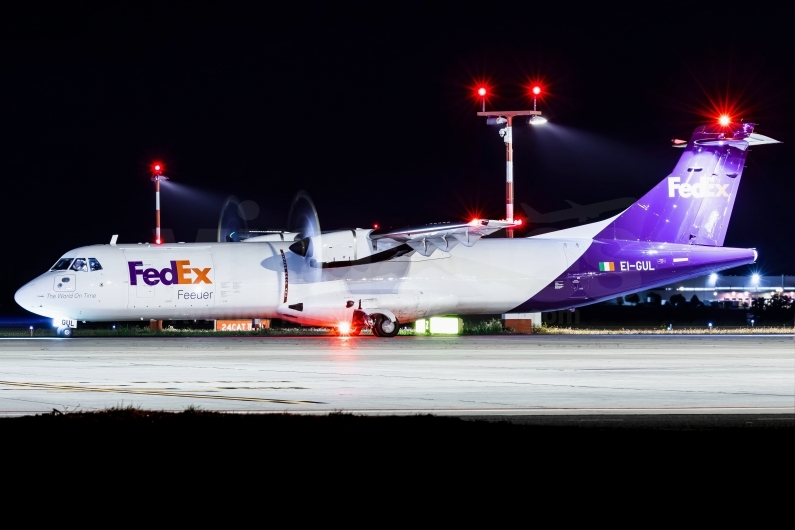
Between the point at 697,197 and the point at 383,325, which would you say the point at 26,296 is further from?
the point at 697,197

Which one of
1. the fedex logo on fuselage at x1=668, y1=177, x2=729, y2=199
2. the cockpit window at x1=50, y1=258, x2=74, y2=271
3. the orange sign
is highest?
the fedex logo on fuselage at x1=668, y1=177, x2=729, y2=199

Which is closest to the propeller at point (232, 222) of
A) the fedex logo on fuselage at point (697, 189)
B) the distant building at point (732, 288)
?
the fedex logo on fuselage at point (697, 189)

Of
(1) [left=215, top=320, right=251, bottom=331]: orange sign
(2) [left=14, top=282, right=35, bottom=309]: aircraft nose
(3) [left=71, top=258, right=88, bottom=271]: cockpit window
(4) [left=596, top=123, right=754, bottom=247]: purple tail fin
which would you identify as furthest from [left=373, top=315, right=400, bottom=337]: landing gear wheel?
(2) [left=14, top=282, right=35, bottom=309]: aircraft nose

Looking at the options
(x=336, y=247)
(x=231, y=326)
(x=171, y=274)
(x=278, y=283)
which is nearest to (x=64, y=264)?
(x=171, y=274)

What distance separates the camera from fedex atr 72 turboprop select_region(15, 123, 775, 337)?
112 feet

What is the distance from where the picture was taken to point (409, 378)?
58.3 ft

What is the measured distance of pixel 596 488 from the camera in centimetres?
688

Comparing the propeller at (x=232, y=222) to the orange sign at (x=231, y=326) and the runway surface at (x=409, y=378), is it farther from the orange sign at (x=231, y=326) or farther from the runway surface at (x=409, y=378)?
the runway surface at (x=409, y=378)

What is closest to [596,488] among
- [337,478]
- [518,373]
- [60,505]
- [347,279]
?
[337,478]

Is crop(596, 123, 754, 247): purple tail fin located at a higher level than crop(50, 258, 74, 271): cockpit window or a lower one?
higher

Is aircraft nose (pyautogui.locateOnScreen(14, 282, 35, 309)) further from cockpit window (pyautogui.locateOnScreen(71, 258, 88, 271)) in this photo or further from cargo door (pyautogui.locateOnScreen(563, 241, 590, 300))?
cargo door (pyautogui.locateOnScreen(563, 241, 590, 300))

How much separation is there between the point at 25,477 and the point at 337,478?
220 centimetres

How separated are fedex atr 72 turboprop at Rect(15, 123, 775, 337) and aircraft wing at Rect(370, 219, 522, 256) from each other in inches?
1.8

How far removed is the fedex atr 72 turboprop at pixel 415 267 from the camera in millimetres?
34188
